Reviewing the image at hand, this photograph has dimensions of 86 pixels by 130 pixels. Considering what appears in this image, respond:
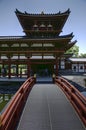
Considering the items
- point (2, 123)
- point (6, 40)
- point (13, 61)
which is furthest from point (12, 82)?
point (2, 123)

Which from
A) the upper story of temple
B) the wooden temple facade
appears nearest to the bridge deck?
the wooden temple facade

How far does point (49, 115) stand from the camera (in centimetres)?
1160

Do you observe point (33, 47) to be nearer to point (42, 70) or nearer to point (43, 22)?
point (43, 22)

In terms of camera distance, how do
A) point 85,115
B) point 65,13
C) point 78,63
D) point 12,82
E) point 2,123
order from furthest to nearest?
1. point 78,63
2. point 65,13
3. point 12,82
4. point 85,115
5. point 2,123

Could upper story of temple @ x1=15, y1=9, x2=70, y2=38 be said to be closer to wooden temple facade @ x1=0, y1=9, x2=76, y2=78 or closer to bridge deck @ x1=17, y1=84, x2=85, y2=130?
wooden temple facade @ x1=0, y1=9, x2=76, y2=78

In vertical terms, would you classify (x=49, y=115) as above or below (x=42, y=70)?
below

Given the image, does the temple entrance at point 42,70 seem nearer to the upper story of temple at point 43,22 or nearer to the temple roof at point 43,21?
the upper story of temple at point 43,22

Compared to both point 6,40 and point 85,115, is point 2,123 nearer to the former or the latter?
Result: point 85,115

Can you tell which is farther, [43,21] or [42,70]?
[42,70]

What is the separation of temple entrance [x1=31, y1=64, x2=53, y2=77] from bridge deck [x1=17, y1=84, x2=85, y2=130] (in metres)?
17.9

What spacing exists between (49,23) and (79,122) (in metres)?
23.4

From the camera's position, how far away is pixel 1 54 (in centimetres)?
2939

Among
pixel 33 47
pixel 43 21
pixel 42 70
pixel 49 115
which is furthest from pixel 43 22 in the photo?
pixel 49 115

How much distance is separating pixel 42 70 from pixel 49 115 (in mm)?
22595
